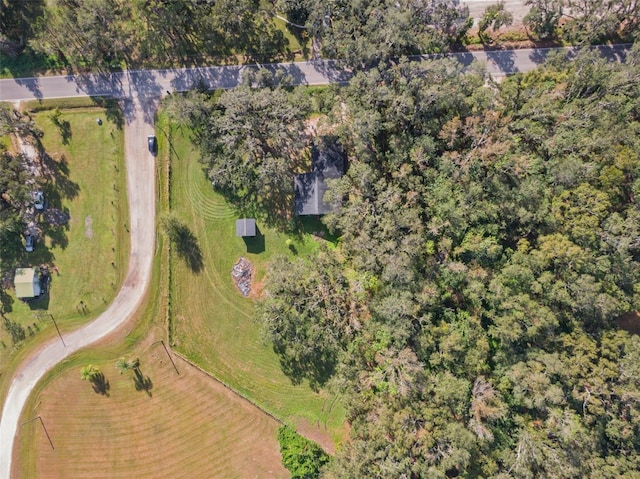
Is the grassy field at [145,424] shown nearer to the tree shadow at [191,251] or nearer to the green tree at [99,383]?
the green tree at [99,383]

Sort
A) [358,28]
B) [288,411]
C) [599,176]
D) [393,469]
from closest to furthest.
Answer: [393,469] → [599,176] → [358,28] → [288,411]

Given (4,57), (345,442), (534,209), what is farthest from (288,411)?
(4,57)

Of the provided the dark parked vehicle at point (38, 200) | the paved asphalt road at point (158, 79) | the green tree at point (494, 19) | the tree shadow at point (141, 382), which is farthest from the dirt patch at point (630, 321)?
the dark parked vehicle at point (38, 200)

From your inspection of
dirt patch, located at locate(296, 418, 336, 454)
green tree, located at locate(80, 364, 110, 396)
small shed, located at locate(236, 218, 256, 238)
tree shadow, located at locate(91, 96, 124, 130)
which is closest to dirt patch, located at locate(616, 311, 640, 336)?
dirt patch, located at locate(296, 418, 336, 454)

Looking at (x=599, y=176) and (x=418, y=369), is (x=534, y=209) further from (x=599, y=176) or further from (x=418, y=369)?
(x=418, y=369)

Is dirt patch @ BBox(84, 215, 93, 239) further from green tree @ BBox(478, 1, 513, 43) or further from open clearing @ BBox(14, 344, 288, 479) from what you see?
green tree @ BBox(478, 1, 513, 43)
